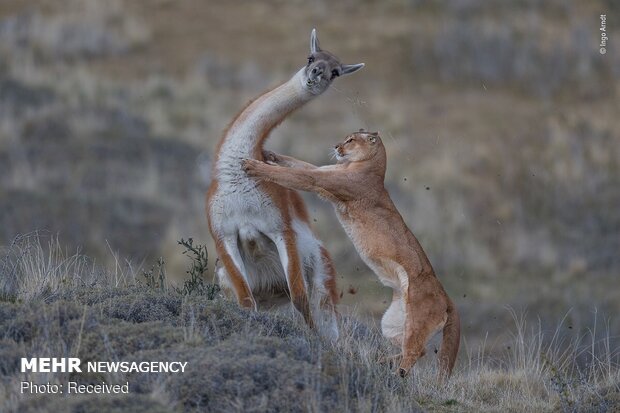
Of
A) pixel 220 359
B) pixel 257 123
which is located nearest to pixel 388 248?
pixel 257 123

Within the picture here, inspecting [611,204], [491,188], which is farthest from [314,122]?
[611,204]

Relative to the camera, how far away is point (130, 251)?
23.3 metres

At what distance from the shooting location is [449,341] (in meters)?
11.3

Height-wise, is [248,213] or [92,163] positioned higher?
[92,163]

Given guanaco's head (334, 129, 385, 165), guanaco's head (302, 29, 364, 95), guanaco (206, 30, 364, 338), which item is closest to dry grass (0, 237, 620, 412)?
guanaco (206, 30, 364, 338)

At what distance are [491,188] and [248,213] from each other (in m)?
15.5

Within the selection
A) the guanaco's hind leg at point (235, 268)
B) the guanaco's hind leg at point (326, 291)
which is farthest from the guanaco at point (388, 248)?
the guanaco's hind leg at point (326, 291)

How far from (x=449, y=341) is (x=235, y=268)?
6.26 ft

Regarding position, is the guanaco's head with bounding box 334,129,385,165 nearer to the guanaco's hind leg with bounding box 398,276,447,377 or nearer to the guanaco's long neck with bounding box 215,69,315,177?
the guanaco's long neck with bounding box 215,69,315,177

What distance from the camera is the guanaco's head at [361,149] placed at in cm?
1173

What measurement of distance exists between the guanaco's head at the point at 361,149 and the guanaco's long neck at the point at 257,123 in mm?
526

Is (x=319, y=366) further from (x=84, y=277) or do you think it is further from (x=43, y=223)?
(x=43, y=223)

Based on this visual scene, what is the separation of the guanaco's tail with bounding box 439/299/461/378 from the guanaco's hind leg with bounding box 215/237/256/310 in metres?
1.63

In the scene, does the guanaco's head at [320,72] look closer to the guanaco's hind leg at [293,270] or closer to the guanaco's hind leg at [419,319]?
the guanaco's hind leg at [293,270]
